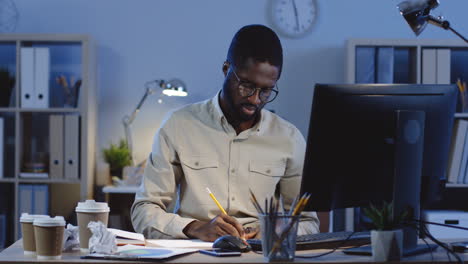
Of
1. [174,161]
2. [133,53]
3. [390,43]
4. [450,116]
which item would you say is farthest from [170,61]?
[450,116]

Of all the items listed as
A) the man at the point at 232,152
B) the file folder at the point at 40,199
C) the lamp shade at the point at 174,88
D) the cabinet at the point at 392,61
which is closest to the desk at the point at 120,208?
the file folder at the point at 40,199

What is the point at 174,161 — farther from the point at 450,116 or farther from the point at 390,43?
the point at 390,43

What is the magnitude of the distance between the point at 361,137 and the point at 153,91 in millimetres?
2501

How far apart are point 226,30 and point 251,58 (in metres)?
2.10

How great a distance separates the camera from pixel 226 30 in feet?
13.3

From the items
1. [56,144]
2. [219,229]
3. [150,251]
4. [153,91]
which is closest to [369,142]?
[219,229]

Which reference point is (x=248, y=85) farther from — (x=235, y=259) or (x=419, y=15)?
(x=235, y=259)

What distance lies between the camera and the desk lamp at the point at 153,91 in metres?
3.76

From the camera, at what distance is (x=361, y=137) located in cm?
152

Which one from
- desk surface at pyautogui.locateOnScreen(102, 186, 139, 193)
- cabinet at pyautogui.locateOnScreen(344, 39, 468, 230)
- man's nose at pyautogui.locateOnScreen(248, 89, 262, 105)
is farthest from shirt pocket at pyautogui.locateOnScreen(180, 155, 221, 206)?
cabinet at pyautogui.locateOnScreen(344, 39, 468, 230)

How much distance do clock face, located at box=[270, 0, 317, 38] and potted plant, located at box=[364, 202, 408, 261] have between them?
2.75 meters

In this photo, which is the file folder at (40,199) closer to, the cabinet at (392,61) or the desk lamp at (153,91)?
the desk lamp at (153,91)

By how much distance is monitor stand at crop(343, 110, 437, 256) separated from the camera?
4.94 ft

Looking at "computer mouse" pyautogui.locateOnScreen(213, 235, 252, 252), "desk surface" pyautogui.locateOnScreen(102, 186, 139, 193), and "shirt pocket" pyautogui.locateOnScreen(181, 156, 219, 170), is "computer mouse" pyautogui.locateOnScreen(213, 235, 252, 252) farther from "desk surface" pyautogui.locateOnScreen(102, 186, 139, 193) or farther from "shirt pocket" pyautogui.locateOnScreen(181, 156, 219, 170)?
"desk surface" pyautogui.locateOnScreen(102, 186, 139, 193)
